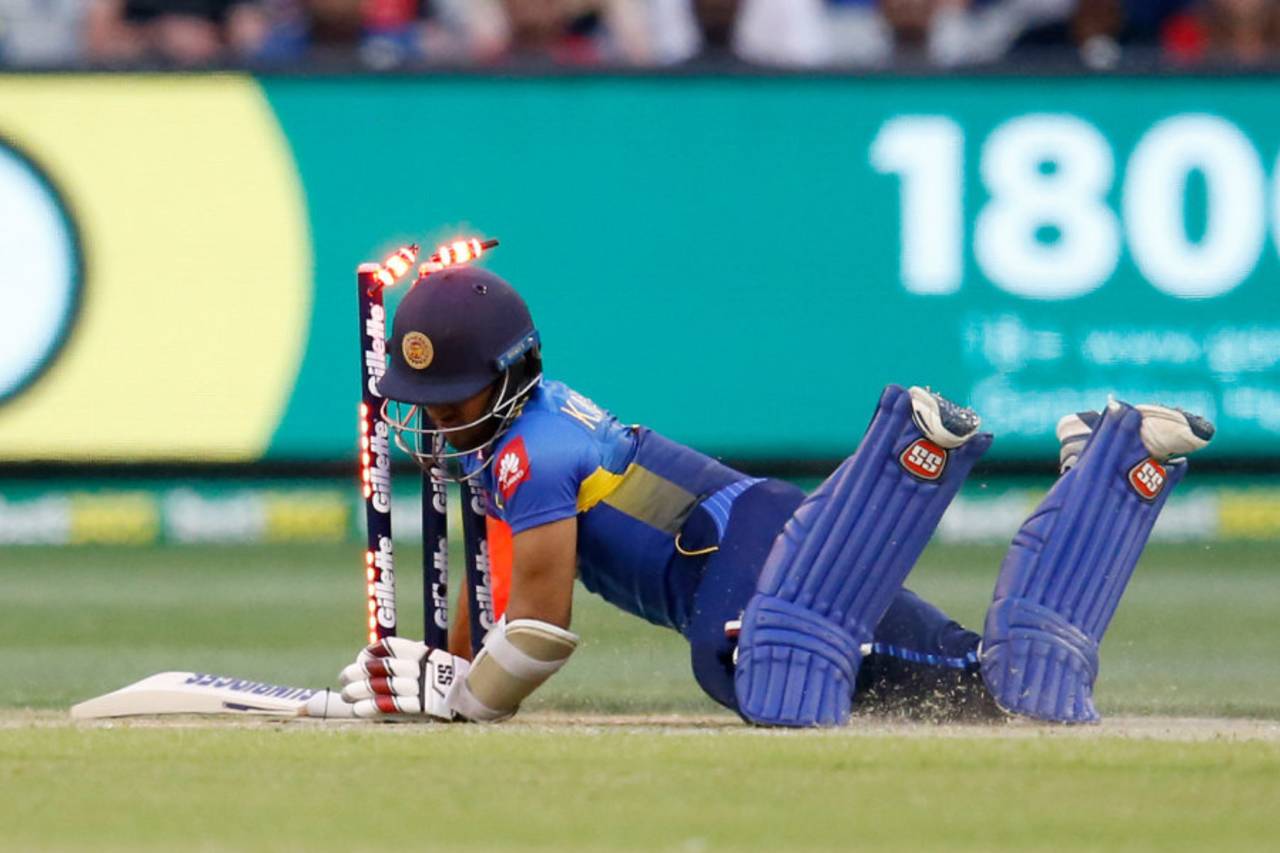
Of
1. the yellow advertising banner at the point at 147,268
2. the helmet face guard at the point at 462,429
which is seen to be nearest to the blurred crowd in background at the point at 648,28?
the yellow advertising banner at the point at 147,268

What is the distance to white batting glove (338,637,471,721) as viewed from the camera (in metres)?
7.15

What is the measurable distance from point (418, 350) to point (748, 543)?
107 cm

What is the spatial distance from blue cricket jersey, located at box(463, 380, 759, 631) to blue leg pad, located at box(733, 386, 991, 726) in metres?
0.25

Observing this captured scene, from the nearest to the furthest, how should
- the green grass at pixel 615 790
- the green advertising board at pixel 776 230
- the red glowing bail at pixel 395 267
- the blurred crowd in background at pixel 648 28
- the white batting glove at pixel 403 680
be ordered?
the green grass at pixel 615 790 → the white batting glove at pixel 403 680 → the red glowing bail at pixel 395 267 → the green advertising board at pixel 776 230 → the blurred crowd in background at pixel 648 28

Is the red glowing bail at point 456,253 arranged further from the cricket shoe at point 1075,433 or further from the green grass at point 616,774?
the cricket shoe at point 1075,433

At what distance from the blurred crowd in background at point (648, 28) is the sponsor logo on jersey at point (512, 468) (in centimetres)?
631

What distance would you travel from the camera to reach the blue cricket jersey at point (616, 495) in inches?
271

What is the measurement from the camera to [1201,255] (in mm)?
12414

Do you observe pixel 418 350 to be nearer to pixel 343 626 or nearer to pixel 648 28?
pixel 343 626

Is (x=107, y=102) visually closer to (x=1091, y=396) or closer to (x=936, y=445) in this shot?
(x=1091, y=396)

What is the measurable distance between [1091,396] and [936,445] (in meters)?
5.20

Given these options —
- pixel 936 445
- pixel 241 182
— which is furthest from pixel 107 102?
pixel 936 445

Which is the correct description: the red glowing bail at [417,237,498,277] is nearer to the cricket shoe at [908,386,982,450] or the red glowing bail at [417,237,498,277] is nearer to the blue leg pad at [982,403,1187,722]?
the cricket shoe at [908,386,982,450]

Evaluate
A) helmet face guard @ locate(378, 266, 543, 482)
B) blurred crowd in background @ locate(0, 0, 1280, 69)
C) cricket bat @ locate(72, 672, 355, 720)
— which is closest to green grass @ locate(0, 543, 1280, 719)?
cricket bat @ locate(72, 672, 355, 720)
